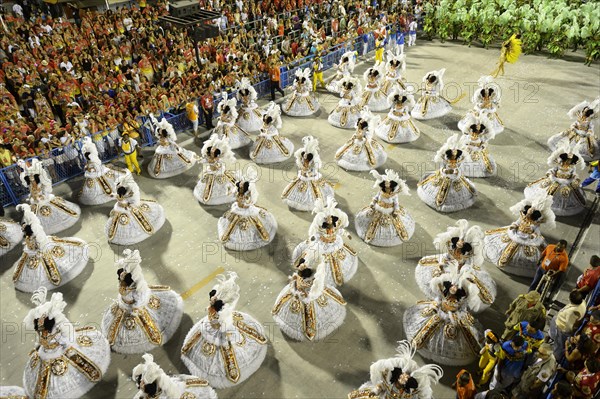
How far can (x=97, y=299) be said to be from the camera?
28.1 feet

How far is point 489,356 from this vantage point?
21.0 ft

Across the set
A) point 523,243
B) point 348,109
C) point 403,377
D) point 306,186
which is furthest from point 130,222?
Result: point 523,243

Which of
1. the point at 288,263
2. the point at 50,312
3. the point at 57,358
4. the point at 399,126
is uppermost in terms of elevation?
the point at 399,126

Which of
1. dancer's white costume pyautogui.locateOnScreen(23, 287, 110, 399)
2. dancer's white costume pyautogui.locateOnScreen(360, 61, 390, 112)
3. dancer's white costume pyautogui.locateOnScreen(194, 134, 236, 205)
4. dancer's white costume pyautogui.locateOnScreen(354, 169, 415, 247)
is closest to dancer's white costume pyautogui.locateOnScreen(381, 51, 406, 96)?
dancer's white costume pyautogui.locateOnScreen(360, 61, 390, 112)

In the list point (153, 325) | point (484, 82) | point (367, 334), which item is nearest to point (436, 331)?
point (367, 334)

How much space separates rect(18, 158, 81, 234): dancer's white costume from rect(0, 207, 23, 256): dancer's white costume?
1.87 ft

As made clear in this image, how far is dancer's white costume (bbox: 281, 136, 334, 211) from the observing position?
996 cm

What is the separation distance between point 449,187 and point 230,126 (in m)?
6.23

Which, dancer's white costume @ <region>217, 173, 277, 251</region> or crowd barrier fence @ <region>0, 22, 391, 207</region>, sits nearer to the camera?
dancer's white costume @ <region>217, 173, 277, 251</region>

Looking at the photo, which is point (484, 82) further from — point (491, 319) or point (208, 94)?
point (208, 94)

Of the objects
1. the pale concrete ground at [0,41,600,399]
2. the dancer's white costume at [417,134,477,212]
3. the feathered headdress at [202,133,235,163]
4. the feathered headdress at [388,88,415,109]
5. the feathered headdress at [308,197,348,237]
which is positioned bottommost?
the pale concrete ground at [0,41,600,399]

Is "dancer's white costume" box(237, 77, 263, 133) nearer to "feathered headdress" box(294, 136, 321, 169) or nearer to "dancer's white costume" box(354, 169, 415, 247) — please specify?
"feathered headdress" box(294, 136, 321, 169)

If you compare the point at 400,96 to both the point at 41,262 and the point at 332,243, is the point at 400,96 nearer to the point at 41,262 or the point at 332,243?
the point at 332,243

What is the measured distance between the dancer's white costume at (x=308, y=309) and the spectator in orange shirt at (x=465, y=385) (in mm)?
2327
